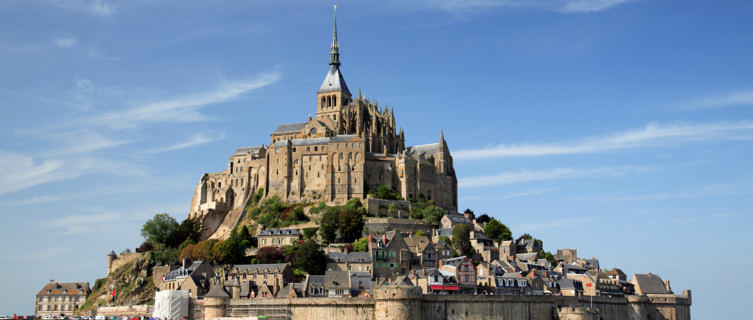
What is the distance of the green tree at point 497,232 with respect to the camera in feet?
324

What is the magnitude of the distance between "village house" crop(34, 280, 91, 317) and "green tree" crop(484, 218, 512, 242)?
147 ft

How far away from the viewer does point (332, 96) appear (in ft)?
375

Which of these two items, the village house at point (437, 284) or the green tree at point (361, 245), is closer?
the village house at point (437, 284)

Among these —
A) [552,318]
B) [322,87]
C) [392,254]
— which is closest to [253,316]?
[392,254]

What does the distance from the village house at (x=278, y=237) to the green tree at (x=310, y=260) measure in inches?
364

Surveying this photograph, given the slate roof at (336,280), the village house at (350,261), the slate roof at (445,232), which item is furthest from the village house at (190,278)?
the slate roof at (445,232)

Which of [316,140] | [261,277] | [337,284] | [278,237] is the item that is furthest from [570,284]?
[316,140]

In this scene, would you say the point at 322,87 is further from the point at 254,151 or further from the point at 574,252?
the point at 574,252

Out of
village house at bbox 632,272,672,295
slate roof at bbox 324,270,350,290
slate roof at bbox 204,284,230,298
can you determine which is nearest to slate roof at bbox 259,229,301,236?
slate roof at bbox 324,270,350,290

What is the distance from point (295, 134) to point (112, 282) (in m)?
29.4

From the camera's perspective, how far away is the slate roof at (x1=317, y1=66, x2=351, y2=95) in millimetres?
114688

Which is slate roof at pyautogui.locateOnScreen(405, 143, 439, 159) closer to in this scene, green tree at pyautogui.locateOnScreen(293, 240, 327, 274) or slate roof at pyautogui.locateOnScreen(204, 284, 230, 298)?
green tree at pyautogui.locateOnScreen(293, 240, 327, 274)

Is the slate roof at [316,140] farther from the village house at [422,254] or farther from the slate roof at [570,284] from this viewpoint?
the slate roof at [570,284]

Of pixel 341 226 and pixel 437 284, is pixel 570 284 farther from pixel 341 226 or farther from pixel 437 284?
pixel 341 226
